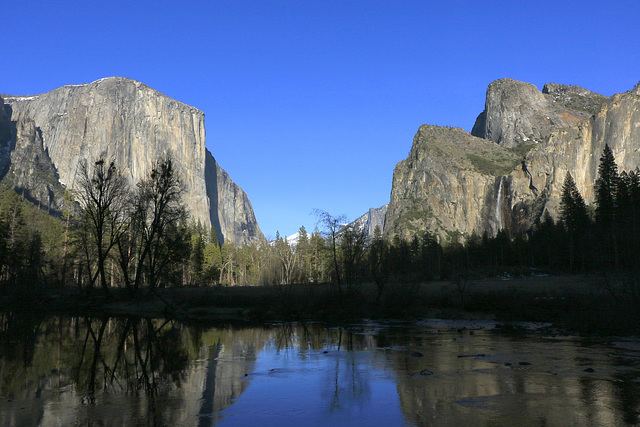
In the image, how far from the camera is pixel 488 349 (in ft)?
48.5

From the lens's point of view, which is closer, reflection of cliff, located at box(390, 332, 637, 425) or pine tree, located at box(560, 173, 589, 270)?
reflection of cliff, located at box(390, 332, 637, 425)

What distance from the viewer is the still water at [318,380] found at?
23.7 feet

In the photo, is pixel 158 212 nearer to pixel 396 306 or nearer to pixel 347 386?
pixel 396 306

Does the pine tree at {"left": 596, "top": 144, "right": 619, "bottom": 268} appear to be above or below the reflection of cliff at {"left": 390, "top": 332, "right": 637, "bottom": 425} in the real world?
above

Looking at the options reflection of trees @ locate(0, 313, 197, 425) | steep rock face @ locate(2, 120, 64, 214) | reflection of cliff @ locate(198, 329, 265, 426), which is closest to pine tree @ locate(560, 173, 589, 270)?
reflection of cliff @ locate(198, 329, 265, 426)

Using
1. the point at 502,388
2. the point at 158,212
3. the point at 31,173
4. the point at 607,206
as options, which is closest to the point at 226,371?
the point at 502,388

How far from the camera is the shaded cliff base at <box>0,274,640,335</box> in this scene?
2151 centimetres

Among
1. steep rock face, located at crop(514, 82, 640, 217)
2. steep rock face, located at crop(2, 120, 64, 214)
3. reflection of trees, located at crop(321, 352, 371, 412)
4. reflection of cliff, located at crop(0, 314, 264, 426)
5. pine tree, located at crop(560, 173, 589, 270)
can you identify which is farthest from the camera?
steep rock face, located at crop(514, 82, 640, 217)

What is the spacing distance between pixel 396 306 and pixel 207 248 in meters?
74.1

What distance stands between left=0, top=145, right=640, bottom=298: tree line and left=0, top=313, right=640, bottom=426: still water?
15062 millimetres

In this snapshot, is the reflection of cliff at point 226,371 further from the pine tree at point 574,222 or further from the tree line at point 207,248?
the pine tree at point 574,222

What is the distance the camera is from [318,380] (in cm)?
1035

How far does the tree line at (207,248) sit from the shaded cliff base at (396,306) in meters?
1.59

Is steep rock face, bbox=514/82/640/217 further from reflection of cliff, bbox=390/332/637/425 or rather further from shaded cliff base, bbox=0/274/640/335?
reflection of cliff, bbox=390/332/637/425
